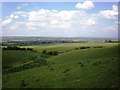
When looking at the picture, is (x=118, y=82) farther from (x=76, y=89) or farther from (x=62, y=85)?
(x=62, y=85)

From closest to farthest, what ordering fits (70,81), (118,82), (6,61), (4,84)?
(118,82) < (70,81) < (4,84) < (6,61)

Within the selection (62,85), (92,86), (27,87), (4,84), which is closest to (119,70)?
(92,86)

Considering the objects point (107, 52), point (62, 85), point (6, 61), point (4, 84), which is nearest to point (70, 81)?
point (62, 85)

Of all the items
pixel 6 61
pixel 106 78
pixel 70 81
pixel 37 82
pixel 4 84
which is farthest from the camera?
pixel 6 61

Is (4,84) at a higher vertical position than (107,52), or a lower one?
lower

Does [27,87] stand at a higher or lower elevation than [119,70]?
lower

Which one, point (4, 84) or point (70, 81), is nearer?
point (70, 81)

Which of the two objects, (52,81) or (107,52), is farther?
(107,52)

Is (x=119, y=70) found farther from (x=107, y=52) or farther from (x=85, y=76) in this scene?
(x=107, y=52)

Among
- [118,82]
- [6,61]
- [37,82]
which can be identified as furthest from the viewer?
[6,61]
